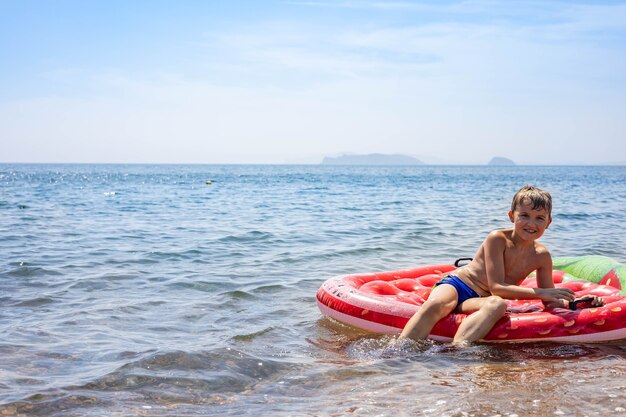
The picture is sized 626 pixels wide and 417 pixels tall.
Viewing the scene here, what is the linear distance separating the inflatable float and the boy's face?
0.65 metres

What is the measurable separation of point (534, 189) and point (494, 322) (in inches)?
43.4

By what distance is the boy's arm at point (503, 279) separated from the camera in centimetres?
527

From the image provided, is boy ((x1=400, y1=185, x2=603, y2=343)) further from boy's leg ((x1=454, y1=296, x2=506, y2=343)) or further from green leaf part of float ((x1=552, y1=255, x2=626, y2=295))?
green leaf part of float ((x1=552, y1=255, x2=626, y2=295))

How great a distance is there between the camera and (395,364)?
483 centimetres

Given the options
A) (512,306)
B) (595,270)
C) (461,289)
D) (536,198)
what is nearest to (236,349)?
(461,289)

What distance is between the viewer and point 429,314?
209 inches

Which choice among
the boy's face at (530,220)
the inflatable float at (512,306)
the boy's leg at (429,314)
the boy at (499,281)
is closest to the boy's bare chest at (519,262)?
the boy at (499,281)

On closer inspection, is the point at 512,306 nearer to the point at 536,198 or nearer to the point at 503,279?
the point at 503,279

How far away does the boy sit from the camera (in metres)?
5.22

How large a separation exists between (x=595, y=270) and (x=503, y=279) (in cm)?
168

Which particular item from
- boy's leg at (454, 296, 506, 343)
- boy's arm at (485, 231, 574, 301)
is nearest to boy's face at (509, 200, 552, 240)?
boy's arm at (485, 231, 574, 301)

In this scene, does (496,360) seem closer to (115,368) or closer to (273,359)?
(273,359)

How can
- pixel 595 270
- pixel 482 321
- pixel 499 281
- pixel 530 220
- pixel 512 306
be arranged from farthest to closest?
pixel 595 270 < pixel 512 306 < pixel 499 281 < pixel 530 220 < pixel 482 321

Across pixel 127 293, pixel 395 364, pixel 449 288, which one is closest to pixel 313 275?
Result: pixel 127 293
